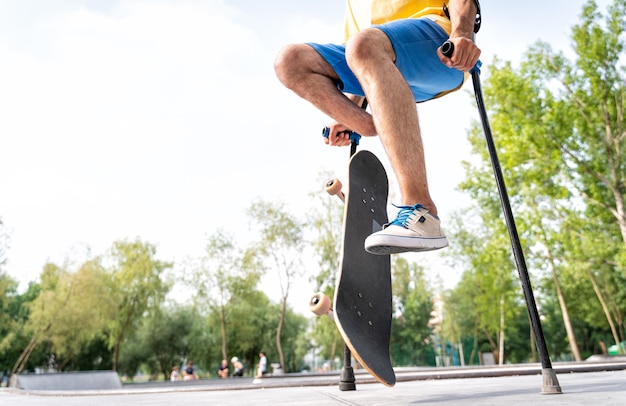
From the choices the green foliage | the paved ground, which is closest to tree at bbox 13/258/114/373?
the green foliage

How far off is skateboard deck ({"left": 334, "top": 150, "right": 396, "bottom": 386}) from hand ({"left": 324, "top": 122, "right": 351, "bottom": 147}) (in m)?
0.32

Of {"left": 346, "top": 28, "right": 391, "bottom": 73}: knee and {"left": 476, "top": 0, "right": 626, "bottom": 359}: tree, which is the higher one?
{"left": 476, "top": 0, "right": 626, "bottom": 359}: tree

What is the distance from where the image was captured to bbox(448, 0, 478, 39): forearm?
1.79 metres

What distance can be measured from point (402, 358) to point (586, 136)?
88.4 feet

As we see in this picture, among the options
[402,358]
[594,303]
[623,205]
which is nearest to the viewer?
[623,205]

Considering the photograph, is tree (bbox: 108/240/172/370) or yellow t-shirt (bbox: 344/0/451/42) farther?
tree (bbox: 108/240/172/370)

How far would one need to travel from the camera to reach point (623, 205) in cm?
1314

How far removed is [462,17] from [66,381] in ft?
48.9

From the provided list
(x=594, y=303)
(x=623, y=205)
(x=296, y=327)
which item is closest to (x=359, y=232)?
(x=623, y=205)

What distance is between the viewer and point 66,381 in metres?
13.2

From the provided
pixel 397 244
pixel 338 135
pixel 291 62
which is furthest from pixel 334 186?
pixel 397 244

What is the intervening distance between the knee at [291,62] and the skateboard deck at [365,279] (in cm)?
47

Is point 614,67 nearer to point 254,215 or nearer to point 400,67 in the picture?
point 400,67

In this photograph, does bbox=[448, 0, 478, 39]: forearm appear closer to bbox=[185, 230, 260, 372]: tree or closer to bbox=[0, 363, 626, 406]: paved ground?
bbox=[0, 363, 626, 406]: paved ground
